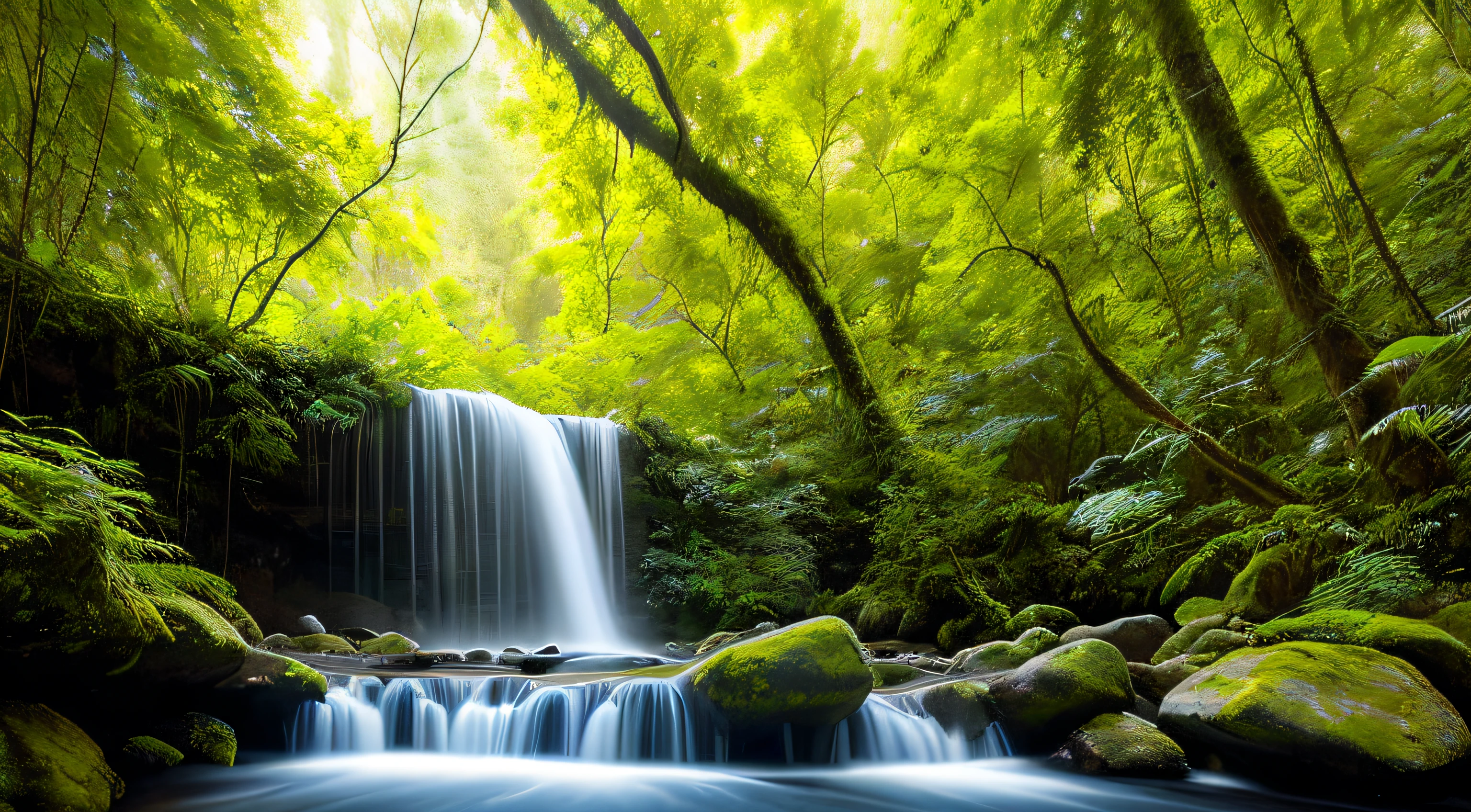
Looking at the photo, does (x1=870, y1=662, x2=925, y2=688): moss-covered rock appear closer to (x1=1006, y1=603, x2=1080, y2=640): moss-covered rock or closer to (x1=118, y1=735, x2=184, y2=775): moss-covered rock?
(x1=1006, y1=603, x2=1080, y2=640): moss-covered rock

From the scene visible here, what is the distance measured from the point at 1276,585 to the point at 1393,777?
2.12 metres

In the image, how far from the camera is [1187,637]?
458cm

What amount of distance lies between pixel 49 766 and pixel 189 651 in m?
0.79

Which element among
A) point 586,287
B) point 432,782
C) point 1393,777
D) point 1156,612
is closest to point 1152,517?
point 1393,777

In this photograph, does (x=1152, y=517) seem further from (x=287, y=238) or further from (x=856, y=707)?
(x=287, y=238)

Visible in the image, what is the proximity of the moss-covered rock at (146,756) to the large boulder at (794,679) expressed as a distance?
9.41ft

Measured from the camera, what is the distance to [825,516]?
25.7 ft

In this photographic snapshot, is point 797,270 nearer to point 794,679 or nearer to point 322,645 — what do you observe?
point 794,679

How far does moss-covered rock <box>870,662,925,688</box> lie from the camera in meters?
5.18

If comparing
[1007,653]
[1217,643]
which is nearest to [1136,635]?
[1007,653]

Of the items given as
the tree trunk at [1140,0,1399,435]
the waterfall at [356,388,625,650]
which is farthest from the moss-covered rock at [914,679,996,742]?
the waterfall at [356,388,625,650]

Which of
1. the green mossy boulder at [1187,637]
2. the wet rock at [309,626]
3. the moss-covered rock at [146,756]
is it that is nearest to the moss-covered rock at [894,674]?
the green mossy boulder at [1187,637]

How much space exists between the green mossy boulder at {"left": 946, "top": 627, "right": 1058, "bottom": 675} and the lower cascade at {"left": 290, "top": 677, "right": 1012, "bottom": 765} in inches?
53.4

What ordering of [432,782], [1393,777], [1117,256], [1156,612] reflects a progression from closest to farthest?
[1393,777] < [432,782] < [1117,256] < [1156,612]
